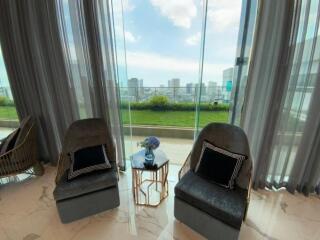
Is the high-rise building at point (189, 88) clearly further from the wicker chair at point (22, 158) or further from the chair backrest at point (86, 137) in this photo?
the wicker chair at point (22, 158)

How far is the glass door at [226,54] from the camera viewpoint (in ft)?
6.19

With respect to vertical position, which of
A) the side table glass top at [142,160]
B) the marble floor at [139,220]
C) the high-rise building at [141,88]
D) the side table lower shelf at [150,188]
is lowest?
the marble floor at [139,220]

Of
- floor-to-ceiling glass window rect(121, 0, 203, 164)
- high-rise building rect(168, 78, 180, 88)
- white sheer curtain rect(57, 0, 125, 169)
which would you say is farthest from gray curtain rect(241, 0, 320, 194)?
white sheer curtain rect(57, 0, 125, 169)

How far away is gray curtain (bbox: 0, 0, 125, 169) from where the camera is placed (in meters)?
2.11

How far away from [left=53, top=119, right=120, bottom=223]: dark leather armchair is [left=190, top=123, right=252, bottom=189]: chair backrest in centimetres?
90

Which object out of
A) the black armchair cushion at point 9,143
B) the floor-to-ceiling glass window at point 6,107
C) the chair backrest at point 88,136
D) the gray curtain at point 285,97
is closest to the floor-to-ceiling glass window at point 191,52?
the gray curtain at point 285,97

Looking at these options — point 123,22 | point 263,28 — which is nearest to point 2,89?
point 123,22

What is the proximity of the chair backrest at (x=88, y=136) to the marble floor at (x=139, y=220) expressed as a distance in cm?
65

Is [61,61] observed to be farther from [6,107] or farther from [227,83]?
[227,83]

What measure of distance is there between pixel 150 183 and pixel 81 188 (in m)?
0.95

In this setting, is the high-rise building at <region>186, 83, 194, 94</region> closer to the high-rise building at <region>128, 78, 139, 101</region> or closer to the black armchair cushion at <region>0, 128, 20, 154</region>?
the high-rise building at <region>128, 78, 139, 101</region>

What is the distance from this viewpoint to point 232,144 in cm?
190

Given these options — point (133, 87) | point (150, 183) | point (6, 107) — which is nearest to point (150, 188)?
point (150, 183)

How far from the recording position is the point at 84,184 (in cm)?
182
